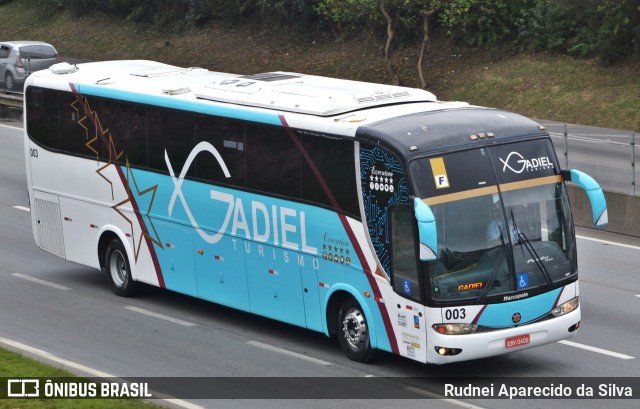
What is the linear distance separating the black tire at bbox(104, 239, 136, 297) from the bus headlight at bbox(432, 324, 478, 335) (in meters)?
6.39

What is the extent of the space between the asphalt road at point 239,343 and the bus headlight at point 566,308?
72cm

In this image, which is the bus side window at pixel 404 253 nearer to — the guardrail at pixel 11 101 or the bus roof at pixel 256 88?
the bus roof at pixel 256 88

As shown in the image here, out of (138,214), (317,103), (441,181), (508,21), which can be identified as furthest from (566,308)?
(508,21)

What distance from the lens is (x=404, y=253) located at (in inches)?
506

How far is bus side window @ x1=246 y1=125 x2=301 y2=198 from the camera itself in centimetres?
1445

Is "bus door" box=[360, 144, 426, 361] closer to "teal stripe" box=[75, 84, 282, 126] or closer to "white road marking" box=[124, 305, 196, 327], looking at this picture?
"teal stripe" box=[75, 84, 282, 126]

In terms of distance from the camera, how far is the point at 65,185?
1827 centimetres

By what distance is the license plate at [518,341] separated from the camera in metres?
12.8

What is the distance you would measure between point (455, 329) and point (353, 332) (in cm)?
172

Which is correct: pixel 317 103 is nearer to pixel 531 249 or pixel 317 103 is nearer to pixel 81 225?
pixel 531 249

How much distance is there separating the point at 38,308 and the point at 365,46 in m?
32.5

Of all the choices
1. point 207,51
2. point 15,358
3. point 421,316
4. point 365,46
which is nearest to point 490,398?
point 421,316

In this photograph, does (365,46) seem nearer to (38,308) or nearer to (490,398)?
(38,308)

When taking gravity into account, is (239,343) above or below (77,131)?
below
